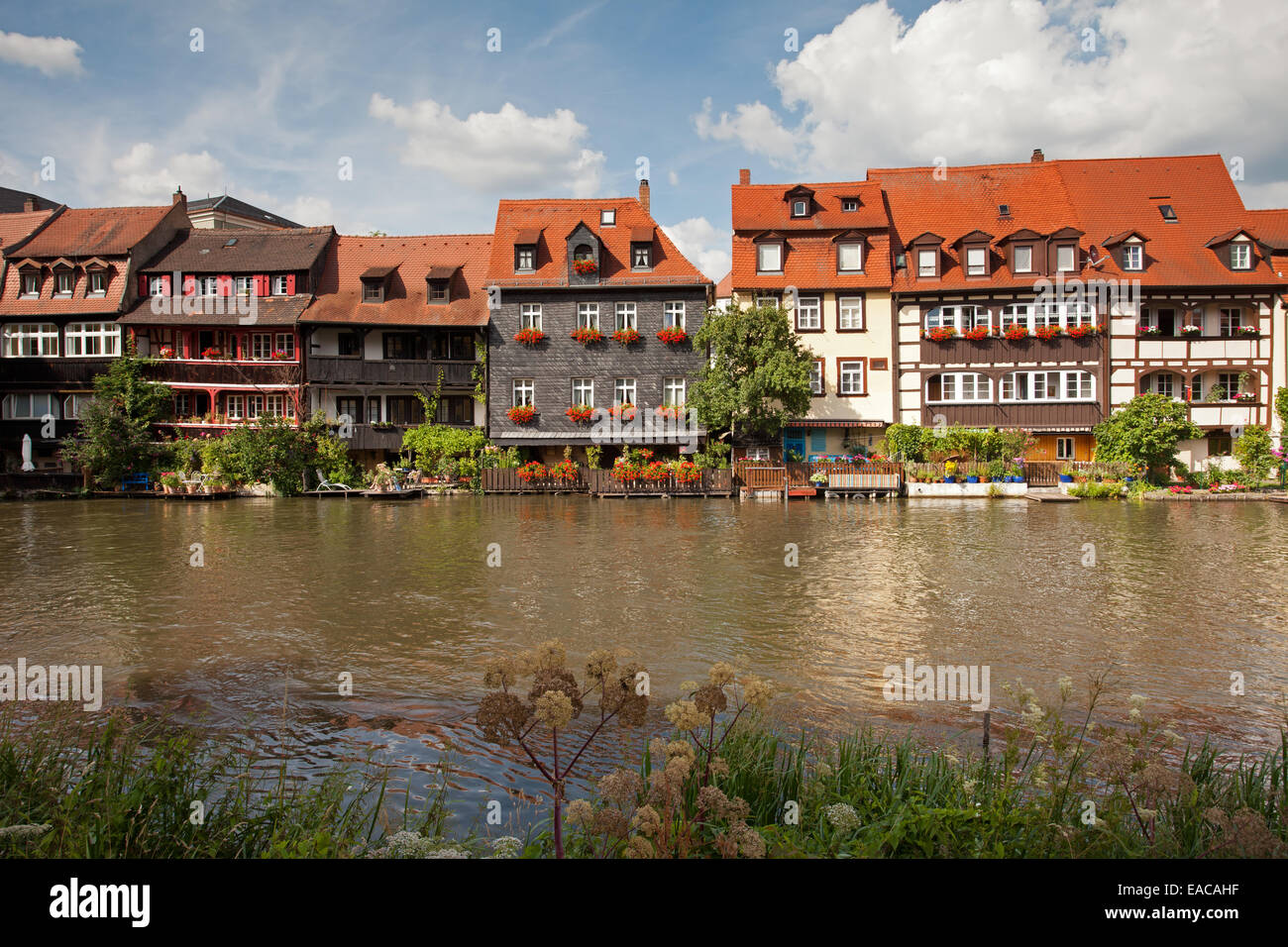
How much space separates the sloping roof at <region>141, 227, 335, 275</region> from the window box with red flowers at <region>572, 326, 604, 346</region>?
13.1 meters

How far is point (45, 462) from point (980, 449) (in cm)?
4213

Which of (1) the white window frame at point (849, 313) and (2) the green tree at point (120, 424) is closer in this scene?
(2) the green tree at point (120, 424)

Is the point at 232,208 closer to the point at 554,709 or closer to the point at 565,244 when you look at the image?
the point at 565,244

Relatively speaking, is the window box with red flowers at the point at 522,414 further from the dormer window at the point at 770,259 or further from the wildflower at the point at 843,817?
the wildflower at the point at 843,817

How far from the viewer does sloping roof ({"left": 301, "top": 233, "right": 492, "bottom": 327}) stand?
39906 millimetres

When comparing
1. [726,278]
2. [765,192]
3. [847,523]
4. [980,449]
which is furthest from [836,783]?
[726,278]

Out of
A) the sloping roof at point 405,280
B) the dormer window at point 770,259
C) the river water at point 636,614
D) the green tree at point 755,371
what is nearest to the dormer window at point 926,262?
the dormer window at point 770,259

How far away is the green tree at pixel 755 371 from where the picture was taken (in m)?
34.7

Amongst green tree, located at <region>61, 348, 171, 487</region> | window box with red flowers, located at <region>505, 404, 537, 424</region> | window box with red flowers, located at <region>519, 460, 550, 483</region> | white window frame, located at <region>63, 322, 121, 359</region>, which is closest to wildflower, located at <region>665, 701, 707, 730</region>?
window box with red flowers, located at <region>519, 460, 550, 483</region>

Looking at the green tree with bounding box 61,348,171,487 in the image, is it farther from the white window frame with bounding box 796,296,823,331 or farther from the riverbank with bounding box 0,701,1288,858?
the riverbank with bounding box 0,701,1288,858

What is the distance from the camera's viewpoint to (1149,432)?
3459 centimetres

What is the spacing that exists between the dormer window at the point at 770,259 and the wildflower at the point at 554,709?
37598mm

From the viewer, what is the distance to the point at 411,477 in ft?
125
